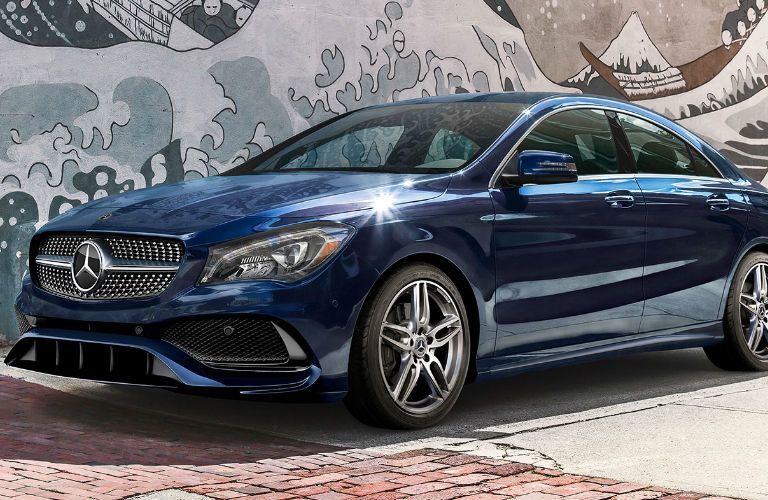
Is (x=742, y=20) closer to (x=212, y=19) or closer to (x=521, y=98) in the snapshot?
(x=212, y=19)

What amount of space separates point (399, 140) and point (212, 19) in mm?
3590

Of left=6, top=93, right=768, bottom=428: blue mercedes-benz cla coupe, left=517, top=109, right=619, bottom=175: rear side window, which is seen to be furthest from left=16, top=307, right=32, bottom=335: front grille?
left=517, top=109, right=619, bottom=175: rear side window

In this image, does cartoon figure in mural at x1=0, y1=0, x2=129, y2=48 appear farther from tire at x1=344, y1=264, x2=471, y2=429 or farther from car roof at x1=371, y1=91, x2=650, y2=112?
tire at x1=344, y1=264, x2=471, y2=429

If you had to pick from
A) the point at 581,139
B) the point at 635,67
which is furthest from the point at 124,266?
the point at 635,67

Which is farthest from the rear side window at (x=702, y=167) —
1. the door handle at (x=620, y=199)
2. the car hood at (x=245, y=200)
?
the car hood at (x=245, y=200)

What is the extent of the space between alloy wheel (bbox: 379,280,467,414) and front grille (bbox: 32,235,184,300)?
101 cm

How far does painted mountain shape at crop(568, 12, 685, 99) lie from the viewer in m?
13.6

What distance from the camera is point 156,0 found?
970 centimetres

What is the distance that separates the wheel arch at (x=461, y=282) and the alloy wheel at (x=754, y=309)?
2474 millimetres

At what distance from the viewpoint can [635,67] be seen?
1396 cm

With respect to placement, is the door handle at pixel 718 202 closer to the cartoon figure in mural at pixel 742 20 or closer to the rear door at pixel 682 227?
the rear door at pixel 682 227

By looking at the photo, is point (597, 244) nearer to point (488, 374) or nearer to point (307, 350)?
point (488, 374)

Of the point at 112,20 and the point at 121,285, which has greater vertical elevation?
the point at 112,20

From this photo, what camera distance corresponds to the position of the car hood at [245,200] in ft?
19.2
